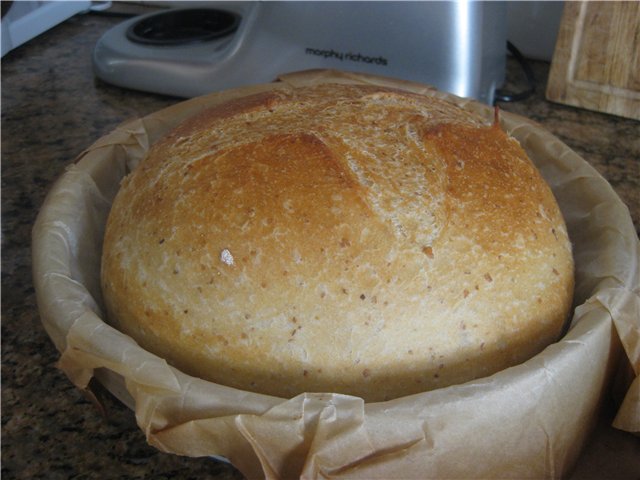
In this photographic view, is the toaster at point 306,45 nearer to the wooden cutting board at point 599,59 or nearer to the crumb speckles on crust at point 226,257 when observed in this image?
the wooden cutting board at point 599,59

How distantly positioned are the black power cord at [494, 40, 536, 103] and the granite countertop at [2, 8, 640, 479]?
2 centimetres

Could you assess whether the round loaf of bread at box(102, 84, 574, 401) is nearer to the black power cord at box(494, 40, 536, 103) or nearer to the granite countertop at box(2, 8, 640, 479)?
the granite countertop at box(2, 8, 640, 479)

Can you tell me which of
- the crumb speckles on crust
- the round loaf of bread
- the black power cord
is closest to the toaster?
the black power cord

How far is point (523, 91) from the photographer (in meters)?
1.34

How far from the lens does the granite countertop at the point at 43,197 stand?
2.19 feet

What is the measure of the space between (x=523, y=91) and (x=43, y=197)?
2.89ft

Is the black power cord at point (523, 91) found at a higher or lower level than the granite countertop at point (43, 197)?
higher

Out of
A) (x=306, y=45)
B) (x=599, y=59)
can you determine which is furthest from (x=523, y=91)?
(x=306, y=45)

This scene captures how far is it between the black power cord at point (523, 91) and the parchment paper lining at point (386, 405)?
0.60m

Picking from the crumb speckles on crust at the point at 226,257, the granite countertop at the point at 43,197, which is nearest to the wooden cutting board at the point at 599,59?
the granite countertop at the point at 43,197

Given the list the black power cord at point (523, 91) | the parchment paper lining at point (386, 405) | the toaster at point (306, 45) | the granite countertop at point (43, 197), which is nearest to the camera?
the parchment paper lining at point (386, 405)

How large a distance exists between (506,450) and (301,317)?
0.66ft

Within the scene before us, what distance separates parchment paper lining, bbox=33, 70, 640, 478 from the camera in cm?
53

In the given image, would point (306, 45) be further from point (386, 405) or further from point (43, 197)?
point (386, 405)
